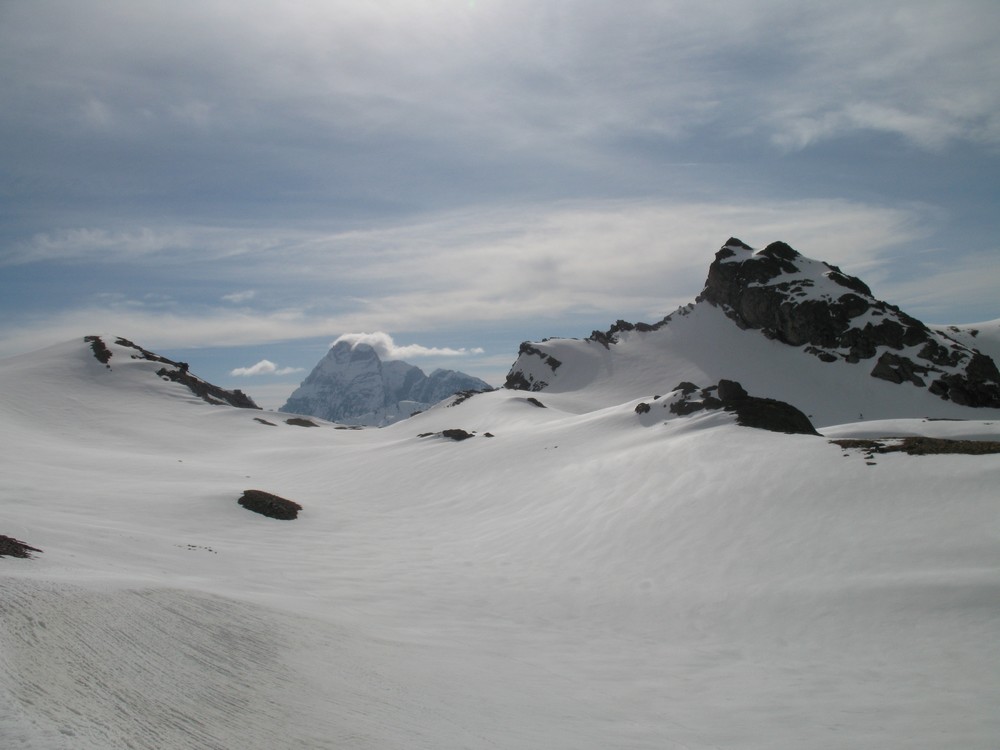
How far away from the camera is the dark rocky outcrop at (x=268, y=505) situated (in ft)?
69.6

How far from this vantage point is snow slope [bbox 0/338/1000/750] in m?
5.94

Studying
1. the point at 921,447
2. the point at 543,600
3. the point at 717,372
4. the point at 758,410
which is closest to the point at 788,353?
the point at 717,372

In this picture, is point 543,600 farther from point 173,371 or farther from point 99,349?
point 99,349

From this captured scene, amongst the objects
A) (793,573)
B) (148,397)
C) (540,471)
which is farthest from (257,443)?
(793,573)

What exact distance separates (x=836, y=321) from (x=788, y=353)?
7332mm

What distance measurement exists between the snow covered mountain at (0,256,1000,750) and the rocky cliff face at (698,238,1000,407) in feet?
163

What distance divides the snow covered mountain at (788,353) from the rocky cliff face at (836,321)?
0.15 meters

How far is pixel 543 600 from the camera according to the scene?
1362 centimetres

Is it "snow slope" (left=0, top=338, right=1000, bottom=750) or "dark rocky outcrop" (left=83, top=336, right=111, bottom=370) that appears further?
"dark rocky outcrop" (left=83, top=336, right=111, bottom=370)

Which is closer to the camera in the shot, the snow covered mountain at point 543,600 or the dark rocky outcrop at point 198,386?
the snow covered mountain at point 543,600

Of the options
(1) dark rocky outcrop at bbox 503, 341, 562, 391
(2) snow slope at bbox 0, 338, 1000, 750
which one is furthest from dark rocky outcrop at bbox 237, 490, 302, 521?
(1) dark rocky outcrop at bbox 503, 341, 562, 391

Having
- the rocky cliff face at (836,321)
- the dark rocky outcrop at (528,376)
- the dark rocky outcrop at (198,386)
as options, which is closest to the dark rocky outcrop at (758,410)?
the rocky cliff face at (836,321)

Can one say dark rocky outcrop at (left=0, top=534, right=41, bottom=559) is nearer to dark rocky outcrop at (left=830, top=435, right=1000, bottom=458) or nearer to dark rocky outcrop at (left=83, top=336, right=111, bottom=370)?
dark rocky outcrop at (left=830, top=435, right=1000, bottom=458)

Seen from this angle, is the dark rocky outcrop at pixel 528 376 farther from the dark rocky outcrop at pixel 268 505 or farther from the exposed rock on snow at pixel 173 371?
the dark rocky outcrop at pixel 268 505
